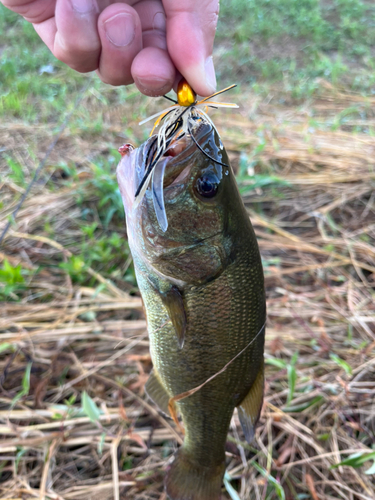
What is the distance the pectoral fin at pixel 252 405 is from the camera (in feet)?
4.70

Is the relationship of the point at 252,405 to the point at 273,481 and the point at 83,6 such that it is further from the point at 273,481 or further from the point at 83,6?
the point at 83,6

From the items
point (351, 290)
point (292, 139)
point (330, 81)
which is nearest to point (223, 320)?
point (351, 290)

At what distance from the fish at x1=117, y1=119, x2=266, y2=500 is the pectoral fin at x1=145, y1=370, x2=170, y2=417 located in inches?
9.5

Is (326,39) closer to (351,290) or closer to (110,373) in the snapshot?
(351,290)

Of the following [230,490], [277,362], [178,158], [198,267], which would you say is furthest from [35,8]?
[230,490]

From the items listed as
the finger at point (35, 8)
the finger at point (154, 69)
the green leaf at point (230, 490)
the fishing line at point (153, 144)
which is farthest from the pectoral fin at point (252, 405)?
the finger at point (35, 8)

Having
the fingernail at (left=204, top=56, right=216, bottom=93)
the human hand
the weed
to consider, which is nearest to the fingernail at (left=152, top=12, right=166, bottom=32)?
the human hand

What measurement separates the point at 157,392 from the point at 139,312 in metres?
0.96

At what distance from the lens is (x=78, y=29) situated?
4.67ft

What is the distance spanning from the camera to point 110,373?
221cm

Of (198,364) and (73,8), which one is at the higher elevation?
(73,8)

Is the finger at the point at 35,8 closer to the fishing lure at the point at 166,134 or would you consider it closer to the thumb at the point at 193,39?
the thumb at the point at 193,39

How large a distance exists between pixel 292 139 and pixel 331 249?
1975 mm

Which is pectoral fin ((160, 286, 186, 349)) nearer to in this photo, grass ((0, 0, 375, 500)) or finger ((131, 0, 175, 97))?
grass ((0, 0, 375, 500))
